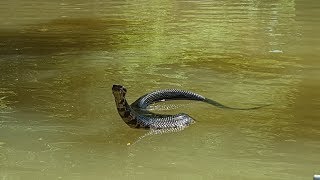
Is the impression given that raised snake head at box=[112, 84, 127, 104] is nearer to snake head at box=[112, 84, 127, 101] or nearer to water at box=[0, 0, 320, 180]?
snake head at box=[112, 84, 127, 101]

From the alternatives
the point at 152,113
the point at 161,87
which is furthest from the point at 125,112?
the point at 161,87

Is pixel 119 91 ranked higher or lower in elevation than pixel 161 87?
higher

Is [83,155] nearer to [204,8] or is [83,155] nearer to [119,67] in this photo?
[119,67]

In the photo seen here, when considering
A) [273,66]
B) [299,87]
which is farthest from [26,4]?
[299,87]

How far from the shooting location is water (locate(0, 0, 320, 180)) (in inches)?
231

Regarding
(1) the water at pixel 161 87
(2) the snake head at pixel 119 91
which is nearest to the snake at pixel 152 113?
(2) the snake head at pixel 119 91

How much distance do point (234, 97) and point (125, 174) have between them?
263 cm

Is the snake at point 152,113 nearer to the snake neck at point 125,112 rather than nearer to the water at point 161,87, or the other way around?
the snake neck at point 125,112

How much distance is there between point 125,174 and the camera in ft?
18.5

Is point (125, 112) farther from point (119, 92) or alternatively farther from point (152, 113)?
point (152, 113)

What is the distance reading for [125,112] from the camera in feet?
21.3

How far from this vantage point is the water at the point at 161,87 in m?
5.86

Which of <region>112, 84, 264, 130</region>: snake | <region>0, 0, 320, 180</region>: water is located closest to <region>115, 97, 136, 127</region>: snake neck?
<region>112, 84, 264, 130</region>: snake

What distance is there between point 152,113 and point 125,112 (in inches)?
43.4
